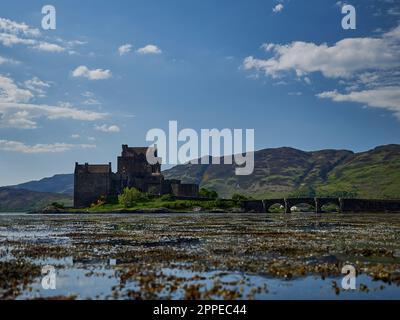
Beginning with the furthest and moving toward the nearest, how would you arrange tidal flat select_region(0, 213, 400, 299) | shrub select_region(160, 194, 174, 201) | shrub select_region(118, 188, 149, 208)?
shrub select_region(160, 194, 174, 201) → shrub select_region(118, 188, 149, 208) → tidal flat select_region(0, 213, 400, 299)

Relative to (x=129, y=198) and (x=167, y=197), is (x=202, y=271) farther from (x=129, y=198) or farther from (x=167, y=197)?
(x=167, y=197)

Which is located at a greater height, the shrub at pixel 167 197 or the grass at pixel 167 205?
the shrub at pixel 167 197

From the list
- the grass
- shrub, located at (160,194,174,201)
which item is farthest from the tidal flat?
shrub, located at (160,194,174,201)

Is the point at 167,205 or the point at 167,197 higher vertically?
the point at 167,197

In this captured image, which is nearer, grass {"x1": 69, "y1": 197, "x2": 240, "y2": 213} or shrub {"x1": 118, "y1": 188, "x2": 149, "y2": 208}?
grass {"x1": 69, "y1": 197, "x2": 240, "y2": 213}

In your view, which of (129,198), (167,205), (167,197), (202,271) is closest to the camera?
(202,271)

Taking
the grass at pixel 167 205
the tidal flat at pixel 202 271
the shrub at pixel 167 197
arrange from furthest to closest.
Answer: the shrub at pixel 167 197 < the grass at pixel 167 205 < the tidal flat at pixel 202 271

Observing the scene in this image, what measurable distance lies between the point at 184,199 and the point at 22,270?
169521 millimetres

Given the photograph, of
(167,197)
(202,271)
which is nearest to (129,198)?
(167,197)

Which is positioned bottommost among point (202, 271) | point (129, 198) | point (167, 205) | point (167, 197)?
point (167, 205)

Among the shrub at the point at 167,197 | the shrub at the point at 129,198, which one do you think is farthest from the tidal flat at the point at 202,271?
the shrub at the point at 167,197

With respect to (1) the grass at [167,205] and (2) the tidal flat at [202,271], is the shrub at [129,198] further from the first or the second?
(2) the tidal flat at [202,271]

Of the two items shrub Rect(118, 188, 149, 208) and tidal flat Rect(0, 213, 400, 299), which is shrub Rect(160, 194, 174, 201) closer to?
shrub Rect(118, 188, 149, 208)
